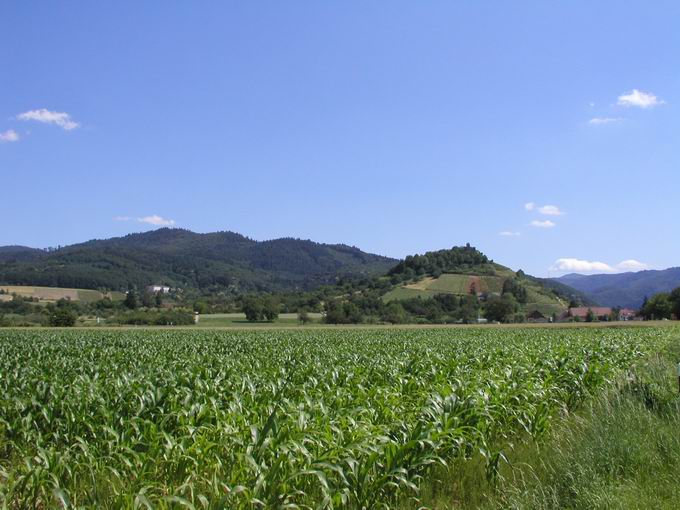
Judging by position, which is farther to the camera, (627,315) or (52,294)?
(52,294)

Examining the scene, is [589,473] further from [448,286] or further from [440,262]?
[440,262]

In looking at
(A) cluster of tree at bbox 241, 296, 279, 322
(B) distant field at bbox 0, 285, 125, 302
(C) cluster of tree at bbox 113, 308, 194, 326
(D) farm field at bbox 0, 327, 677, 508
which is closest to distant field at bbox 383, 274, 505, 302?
(A) cluster of tree at bbox 241, 296, 279, 322

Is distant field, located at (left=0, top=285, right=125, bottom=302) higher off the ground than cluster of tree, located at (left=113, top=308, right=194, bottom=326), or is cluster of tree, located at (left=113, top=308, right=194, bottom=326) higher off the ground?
distant field, located at (left=0, top=285, right=125, bottom=302)

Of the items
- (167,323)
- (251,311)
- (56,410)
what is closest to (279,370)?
(56,410)

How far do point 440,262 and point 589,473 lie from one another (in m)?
171

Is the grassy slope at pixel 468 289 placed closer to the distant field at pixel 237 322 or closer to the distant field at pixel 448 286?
the distant field at pixel 448 286

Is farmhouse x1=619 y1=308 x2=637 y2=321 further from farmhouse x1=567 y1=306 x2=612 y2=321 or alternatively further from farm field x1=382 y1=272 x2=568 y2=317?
farm field x1=382 y1=272 x2=568 y2=317

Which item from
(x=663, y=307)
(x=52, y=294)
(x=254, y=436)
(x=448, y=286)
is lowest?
(x=254, y=436)

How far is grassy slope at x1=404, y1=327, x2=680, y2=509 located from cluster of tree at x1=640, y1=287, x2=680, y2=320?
97847mm

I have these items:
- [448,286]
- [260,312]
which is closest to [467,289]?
[448,286]

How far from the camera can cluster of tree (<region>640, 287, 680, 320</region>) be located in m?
92.7

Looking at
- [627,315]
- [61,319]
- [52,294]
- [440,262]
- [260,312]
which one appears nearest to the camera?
[61,319]

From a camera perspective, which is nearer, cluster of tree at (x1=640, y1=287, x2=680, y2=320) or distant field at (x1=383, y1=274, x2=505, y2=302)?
cluster of tree at (x1=640, y1=287, x2=680, y2=320)

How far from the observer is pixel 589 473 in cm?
553
